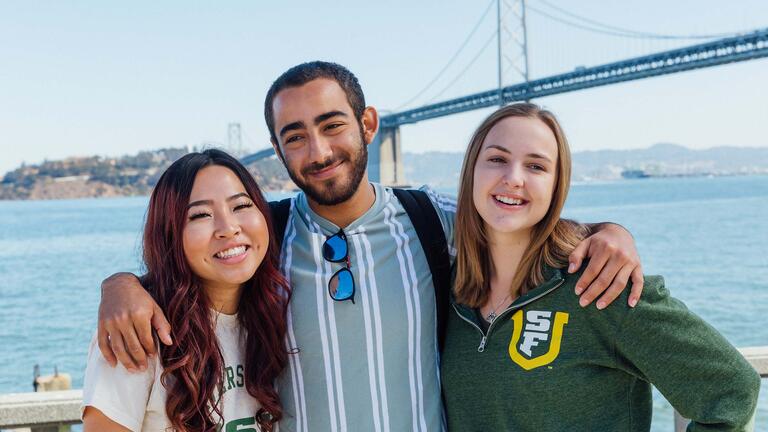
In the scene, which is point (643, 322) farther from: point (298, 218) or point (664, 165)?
point (664, 165)

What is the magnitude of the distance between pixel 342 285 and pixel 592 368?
578 mm

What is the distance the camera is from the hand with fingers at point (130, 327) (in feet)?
4.78

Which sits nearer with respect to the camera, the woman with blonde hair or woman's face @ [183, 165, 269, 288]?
the woman with blonde hair

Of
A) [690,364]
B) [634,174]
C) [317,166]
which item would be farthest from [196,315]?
[634,174]

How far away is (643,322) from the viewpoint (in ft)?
4.86

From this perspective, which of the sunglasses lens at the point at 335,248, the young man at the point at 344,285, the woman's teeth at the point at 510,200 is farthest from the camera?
the sunglasses lens at the point at 335,248

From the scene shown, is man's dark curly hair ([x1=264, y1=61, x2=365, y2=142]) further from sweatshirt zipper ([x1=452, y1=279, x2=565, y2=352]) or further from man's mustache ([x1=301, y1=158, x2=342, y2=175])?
sweatshirt zipper ([x1=452, y1=279, x2=565, y2=352])

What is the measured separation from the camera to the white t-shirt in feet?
4.77

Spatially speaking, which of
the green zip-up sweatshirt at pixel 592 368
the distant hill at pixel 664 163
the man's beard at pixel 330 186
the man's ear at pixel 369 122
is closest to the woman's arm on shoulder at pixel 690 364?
the green zip-up sweatshirt at pixel 592 368

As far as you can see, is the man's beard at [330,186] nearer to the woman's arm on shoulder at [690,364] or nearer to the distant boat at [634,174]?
the woman's arm on shoulder at [690,364]

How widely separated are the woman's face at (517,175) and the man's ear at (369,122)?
0.41 metres

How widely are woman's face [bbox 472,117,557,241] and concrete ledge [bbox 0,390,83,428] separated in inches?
44.5

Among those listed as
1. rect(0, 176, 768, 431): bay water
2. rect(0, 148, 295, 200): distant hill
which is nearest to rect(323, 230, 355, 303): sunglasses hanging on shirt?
rect(0, 176, 768, 431): bay water

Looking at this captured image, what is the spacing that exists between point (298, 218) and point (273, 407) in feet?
1.64
